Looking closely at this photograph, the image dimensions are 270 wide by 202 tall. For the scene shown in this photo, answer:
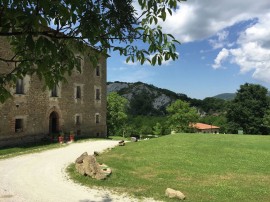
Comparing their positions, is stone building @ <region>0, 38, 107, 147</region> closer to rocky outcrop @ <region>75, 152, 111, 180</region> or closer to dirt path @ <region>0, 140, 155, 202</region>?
dirt path @ <region>0, 140, 155, 202</region>

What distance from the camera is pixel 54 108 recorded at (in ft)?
122

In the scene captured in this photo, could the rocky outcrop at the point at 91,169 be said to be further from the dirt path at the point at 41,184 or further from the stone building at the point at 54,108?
the stone building at the point at 54,108

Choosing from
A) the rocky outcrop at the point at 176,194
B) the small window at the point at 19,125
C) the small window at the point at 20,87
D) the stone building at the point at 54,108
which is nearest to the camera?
the rocky outcrop at the point at 176,194

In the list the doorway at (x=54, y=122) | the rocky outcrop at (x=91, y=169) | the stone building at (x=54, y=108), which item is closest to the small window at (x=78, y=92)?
the stone building at (x=54, y=108)

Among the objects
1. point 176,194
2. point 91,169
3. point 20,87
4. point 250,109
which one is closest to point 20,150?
point 20,87

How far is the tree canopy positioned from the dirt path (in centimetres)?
4652

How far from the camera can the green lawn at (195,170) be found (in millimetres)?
14086

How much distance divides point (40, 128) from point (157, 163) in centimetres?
1856

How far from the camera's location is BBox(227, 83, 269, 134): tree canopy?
6134 centimetres

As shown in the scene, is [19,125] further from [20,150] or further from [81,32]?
[81,32]

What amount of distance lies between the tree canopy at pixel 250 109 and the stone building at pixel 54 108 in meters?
28.7

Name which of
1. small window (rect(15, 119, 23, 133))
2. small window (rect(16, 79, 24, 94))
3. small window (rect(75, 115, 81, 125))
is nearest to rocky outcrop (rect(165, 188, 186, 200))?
small window (rect(15, 119, 23, 133))

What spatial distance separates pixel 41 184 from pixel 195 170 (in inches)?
333

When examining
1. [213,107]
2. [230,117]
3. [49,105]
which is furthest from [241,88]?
[213,107]
